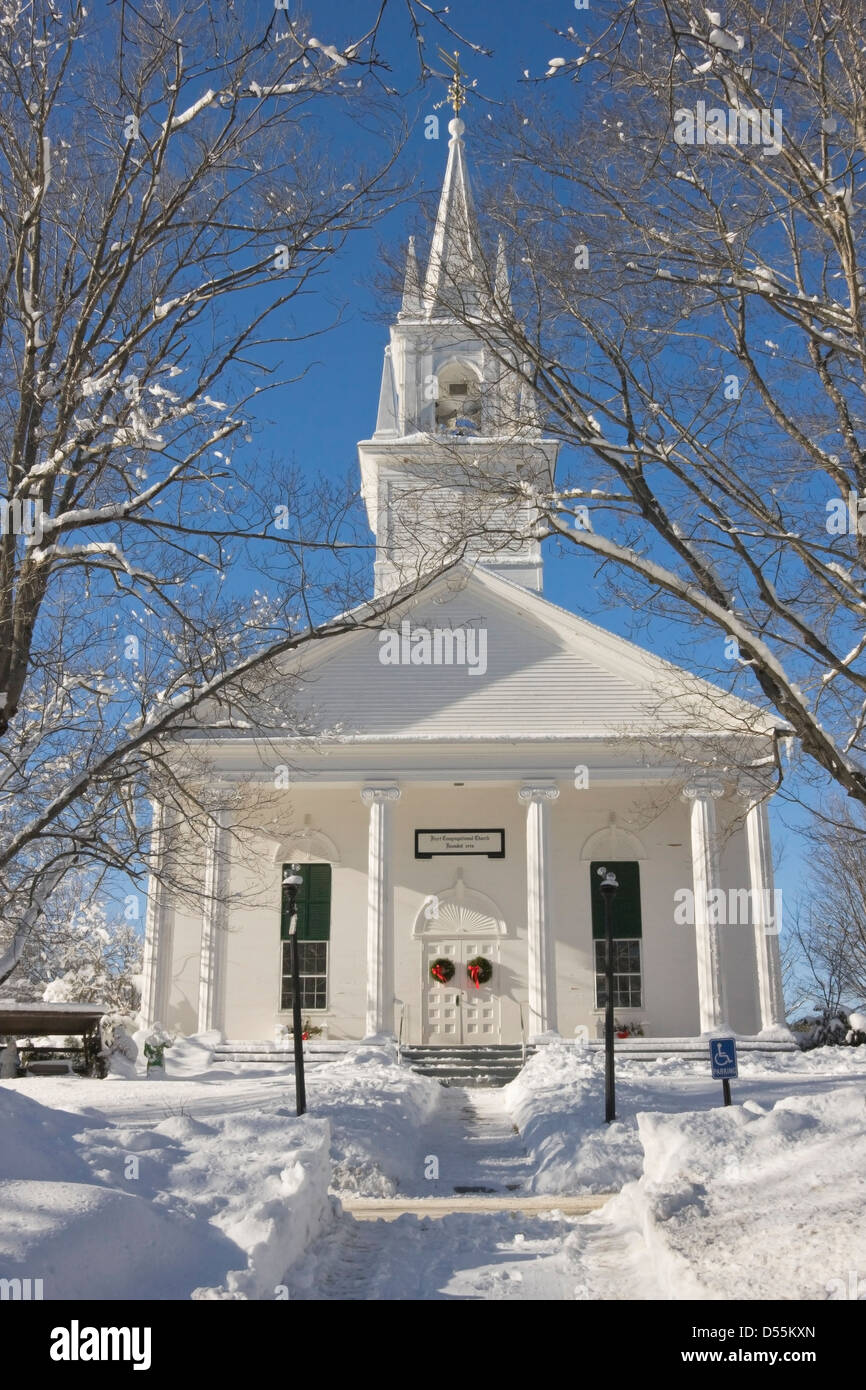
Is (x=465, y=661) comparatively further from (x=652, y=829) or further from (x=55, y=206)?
(x=55, y=206)

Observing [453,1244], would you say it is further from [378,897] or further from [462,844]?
[462,844]

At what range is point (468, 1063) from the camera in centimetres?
2266

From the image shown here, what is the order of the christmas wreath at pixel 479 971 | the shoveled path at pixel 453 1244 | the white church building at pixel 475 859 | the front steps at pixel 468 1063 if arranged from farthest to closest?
1. the christmas wreath at pixel 479 971
2. the white church building at pixel 475 859
3. the front steps at pixel 468 1063
4. the shoveled path at pixel 453 1244

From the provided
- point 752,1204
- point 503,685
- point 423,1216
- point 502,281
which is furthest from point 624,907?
point 752,1204

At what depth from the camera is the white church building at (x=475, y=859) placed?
23859mm

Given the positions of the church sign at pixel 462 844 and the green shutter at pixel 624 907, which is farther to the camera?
the church sign at pixel 462 844

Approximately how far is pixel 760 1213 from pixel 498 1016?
18.3m

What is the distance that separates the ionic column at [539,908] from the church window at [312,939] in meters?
4.11

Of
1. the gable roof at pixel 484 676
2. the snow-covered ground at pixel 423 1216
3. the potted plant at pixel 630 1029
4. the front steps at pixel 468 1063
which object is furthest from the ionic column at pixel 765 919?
the snow-covered ground at pixel 423 1216

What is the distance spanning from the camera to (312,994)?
25.2 metres

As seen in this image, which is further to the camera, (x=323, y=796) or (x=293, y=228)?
(x=323, y=796)

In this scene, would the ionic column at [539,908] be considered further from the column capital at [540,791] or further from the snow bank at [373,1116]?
the snow bank at [373,1116]
